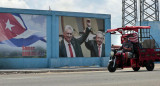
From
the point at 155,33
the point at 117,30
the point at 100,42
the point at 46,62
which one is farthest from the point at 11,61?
the point at 155,33

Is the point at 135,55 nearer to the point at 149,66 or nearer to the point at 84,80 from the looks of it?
the point at 149,66

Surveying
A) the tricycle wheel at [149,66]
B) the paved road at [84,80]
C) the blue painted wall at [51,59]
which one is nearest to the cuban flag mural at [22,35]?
the blue painted wall at [51,59]

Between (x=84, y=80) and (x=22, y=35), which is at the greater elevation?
(x=22, y=35)

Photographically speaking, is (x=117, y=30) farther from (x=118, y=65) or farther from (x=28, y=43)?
(x=28, y=43)

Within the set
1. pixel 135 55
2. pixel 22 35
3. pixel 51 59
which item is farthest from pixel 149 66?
pixel 22 35

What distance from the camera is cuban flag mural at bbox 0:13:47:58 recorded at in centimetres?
2798

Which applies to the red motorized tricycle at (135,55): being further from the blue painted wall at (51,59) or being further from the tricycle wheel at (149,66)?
the blue painted wall at (51,59)

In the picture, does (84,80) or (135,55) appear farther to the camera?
(135,55)

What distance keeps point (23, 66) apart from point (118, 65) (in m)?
11.7

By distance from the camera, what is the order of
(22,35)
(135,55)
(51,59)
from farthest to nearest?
(51,59)
(22,35)
(135,55)

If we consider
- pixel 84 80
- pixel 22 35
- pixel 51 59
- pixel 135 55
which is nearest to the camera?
pixel 84 80

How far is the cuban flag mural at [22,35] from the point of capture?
91.8 ft

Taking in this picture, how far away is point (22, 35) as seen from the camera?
28.6 m

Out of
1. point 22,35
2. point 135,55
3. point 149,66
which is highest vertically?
point 22,35
